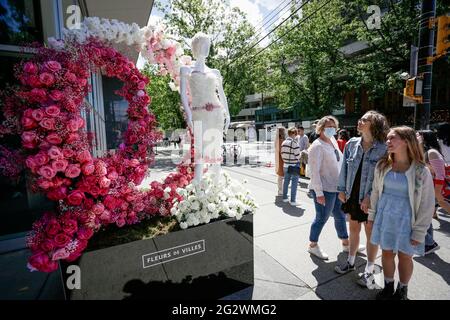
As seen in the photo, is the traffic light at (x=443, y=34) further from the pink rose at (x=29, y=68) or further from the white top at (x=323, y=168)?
the pink rose at (x=29, y=68)

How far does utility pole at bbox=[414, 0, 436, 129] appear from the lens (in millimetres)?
5584

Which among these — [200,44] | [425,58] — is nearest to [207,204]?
[200,44]

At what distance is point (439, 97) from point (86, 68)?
2212cm

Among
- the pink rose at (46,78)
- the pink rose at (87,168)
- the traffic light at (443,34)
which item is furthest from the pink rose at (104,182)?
the traffic light at (443,34)

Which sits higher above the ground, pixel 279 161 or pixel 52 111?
pixel 52 111

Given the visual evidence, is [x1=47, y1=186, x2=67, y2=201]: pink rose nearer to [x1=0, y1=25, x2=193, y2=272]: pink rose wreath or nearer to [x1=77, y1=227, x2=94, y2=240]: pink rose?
[x1=0, y1=25, x2=193, y2=272]: pink rose wreath

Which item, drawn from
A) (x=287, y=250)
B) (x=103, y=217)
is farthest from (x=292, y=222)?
(x=103, y=217)

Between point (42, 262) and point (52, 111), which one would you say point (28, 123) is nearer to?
point (52, 111)

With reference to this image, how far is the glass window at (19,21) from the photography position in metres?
3.25

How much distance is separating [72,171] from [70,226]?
0.43 meters

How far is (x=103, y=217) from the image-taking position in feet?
7.53

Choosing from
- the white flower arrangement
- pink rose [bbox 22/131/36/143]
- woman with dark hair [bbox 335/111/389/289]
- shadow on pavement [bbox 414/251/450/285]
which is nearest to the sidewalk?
shadow on pavement [bbox 414/251/450/285]

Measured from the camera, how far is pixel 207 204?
264cm
